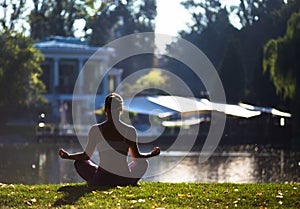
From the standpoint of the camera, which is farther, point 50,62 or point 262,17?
point 50,62

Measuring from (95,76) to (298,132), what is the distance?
21.5m

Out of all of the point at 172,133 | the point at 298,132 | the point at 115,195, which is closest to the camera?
the point at 115,195

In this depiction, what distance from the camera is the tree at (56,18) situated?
5181 centimetres

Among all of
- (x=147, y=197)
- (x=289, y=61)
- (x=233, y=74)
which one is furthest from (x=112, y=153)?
(x=233, y=74)

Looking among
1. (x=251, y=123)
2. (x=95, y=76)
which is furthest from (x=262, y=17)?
(x=95, y=76)

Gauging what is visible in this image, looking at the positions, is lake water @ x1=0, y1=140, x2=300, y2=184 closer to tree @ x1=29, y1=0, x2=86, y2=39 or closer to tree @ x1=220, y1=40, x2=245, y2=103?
tree @ x1=220, y1=40, x2=245, y2=103

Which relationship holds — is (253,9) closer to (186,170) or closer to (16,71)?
(16,71)

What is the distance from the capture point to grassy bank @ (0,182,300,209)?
695 centimetres

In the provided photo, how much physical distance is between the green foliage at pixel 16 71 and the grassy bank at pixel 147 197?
2820 centimetres

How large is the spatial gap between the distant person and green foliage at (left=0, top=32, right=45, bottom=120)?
27.8 metres

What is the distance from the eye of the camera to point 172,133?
35.7 m

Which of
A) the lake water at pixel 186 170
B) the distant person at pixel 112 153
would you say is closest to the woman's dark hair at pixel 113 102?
the distant person at pixel 112 153

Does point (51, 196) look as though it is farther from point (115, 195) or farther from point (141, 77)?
point (141, 77)

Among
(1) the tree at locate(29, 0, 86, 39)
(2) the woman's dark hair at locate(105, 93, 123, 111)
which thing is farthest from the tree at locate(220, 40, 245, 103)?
(2) the woman's dark hair at locate(105, 93, 123, 111)
